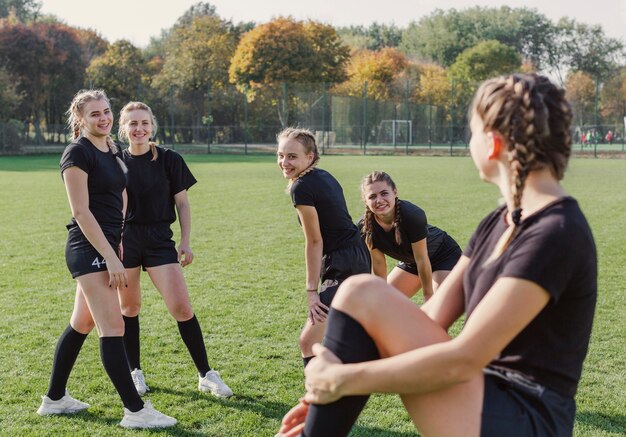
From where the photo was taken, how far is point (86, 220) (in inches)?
171

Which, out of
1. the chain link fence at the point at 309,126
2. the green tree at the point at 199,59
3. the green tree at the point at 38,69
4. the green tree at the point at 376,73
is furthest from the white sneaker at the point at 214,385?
the green tree at the point at 199,59

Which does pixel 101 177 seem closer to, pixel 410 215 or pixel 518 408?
pixel 410 215

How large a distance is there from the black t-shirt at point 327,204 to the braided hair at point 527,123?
8.04 feet

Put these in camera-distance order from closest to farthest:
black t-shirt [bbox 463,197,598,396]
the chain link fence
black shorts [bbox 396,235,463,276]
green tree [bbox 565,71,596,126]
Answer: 1. black t-shirt [bbox 463,197,598,396]
2. black shorts [bbox 396,235,463,276]
3. the chain link fence
4. green tree [bbox 565,71,596,126]

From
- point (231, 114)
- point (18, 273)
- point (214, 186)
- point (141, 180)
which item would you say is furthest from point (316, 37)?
point (141, 180)

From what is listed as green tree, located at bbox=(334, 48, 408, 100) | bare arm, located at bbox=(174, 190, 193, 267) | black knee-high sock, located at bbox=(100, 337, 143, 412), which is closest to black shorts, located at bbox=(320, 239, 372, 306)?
bare arm, located at bbox=(174, 190, 193, 267)

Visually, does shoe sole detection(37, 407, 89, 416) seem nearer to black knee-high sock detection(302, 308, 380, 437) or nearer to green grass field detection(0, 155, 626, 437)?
green grass field detection(0, 155, 626, 437)

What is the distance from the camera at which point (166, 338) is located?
651cm

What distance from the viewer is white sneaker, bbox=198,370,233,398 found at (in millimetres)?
5062

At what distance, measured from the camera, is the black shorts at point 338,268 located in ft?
16.0

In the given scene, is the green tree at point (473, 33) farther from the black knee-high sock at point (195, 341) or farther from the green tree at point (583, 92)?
the black knee-high sock at point (195, 341)

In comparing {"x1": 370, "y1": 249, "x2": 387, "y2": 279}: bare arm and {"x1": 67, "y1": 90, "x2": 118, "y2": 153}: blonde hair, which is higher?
{"x1": 67, "y1": 90, "x2": 118, "y2": 153}: blonde hair

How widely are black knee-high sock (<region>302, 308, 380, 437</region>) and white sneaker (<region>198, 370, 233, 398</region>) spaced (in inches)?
105

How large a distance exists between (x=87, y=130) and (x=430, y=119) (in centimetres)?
4601
